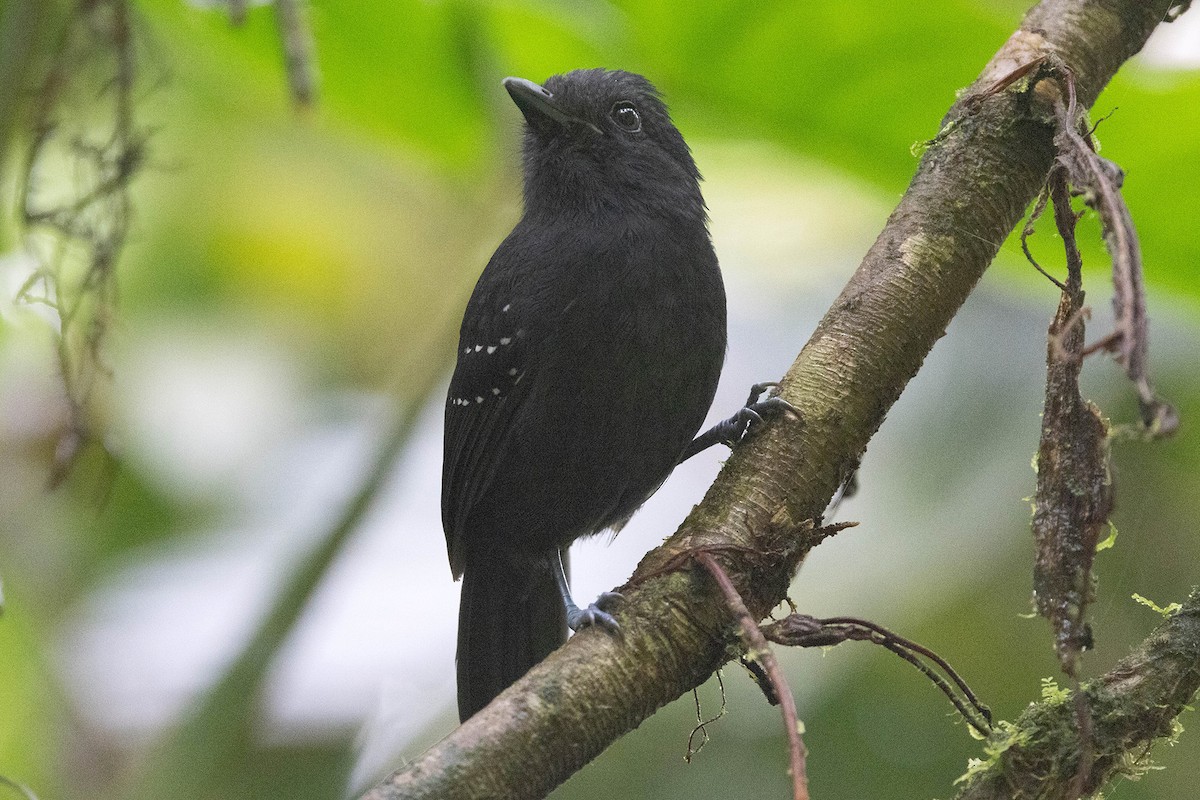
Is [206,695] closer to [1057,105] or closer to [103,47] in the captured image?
[103,47]

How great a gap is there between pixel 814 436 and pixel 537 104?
55.5 inches

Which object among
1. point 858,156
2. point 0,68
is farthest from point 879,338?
point 0,68

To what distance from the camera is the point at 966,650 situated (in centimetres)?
418

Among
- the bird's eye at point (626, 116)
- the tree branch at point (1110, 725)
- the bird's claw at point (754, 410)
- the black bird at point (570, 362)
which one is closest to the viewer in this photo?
the tree branch at point (1110, 725)

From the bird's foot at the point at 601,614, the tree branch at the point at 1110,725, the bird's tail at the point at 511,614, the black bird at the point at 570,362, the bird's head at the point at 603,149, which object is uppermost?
the bird's head at the point at 603,149

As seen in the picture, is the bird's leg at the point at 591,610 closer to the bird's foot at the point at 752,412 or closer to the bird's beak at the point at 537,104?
the bird's foot at the point at 752,412

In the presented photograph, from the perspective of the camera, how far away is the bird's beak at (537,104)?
10.3 ft

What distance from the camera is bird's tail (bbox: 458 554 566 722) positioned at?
3.30 metres

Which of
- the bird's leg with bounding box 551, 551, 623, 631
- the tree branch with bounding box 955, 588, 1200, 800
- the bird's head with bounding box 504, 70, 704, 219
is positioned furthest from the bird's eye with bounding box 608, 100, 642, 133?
the tree branch with bounding box 955, 588, 1200, 800

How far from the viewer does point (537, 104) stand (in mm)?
3172

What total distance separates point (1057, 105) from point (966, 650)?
2.48m

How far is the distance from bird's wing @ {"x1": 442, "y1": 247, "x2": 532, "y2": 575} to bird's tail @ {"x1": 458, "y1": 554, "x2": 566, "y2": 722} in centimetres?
13

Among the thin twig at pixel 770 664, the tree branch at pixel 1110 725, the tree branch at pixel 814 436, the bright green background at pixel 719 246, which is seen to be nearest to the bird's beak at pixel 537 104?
the bright green background at pixel 719 246

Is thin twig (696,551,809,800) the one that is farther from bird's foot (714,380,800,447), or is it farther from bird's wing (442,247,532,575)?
bird's wing (442,247,532,575)
